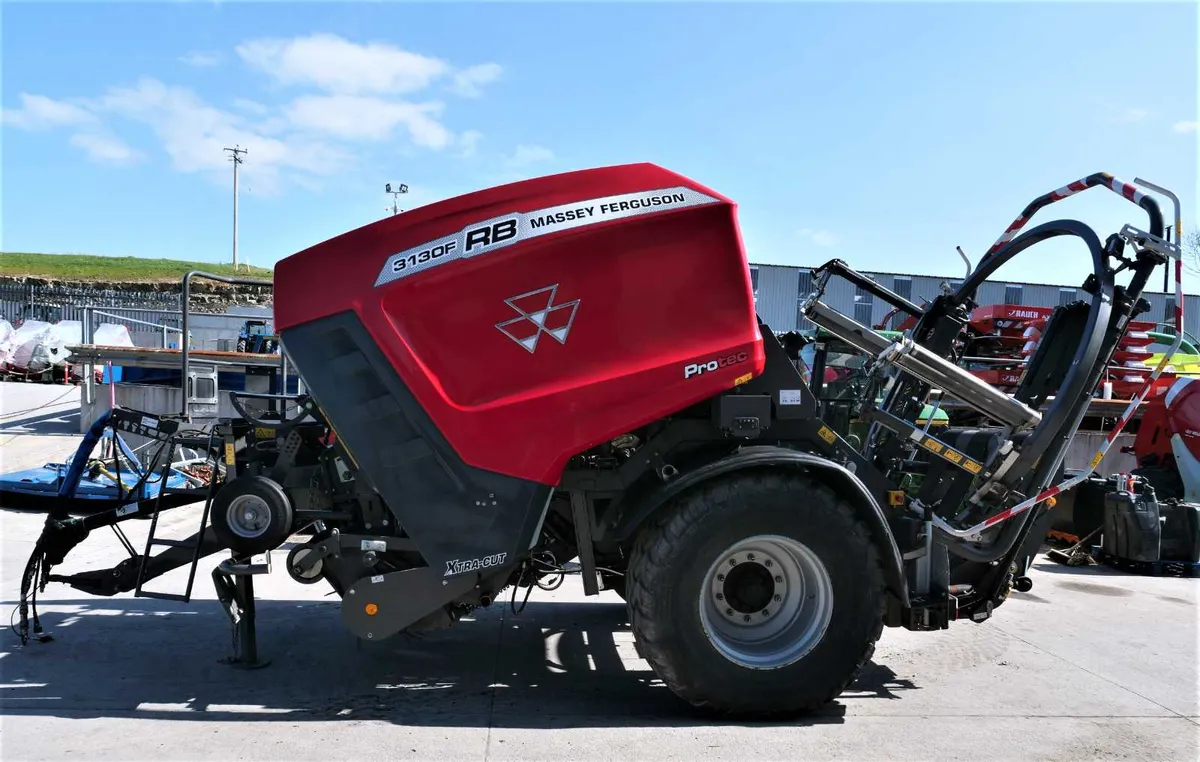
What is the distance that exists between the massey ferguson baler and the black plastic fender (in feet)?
0.05

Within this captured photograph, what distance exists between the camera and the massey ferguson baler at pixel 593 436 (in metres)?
3.51

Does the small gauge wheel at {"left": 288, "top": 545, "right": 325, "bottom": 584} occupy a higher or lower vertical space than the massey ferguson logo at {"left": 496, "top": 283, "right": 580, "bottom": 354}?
lower

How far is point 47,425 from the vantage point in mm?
13258

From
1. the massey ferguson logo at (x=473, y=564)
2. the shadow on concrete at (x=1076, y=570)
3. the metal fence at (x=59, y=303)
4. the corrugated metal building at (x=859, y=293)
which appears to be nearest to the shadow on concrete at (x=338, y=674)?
the massey ferguson logo at (x=473, y=564)

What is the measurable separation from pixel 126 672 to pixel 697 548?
10.0 ft

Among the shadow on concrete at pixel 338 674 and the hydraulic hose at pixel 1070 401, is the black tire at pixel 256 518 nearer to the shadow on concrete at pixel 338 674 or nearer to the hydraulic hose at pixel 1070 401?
the shadow on concrete at pixel 338 674

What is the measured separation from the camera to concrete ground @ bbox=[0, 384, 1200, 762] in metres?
3.33

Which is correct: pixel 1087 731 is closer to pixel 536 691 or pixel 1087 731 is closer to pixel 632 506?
pixel 632 506

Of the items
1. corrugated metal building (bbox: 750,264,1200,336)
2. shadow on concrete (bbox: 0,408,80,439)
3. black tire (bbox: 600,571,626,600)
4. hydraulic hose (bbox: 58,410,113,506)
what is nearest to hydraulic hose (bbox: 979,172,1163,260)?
black tire (bbox: 600,571,626,600)

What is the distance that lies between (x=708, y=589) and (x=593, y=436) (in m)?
0.93

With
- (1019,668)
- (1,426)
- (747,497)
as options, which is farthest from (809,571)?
(1,426)

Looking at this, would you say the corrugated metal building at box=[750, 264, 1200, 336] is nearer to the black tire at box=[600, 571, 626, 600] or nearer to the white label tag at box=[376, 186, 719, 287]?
the black tire at box=[600, 571, 626, 600]

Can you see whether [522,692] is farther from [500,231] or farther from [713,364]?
[500,231]

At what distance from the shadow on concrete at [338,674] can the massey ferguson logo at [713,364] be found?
5.25 ft
